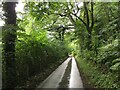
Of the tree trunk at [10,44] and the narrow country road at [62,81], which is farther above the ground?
the tree trunk at [10,44]

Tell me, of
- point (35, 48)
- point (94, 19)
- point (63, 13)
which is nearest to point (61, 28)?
point (63, 13)

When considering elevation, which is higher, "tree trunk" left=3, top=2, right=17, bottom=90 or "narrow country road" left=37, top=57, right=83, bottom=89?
"tree trunk" left=3, top=2, right=17, bottom=90

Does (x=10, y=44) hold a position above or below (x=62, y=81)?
above

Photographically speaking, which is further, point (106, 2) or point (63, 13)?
point (63, 13)

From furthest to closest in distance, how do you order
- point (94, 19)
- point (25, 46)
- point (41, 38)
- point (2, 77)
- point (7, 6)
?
1. point (94, 19)
2. point (41, 38)
3. point (25, 46)
4. point (7, 6)
5. point (2, 77)

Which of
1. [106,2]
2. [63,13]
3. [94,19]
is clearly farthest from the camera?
[63,13]

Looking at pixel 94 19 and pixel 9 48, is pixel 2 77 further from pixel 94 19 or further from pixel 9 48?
pixel 94 19

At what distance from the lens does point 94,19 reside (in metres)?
25.7

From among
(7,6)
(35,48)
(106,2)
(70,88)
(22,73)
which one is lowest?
(70,88)

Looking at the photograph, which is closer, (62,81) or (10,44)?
(10,44)

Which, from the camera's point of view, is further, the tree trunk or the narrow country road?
the narrow country road

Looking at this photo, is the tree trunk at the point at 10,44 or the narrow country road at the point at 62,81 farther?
the narrow country road at the point at 62,81

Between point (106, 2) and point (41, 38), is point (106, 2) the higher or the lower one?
the higher one

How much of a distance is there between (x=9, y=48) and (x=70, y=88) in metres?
3.63
